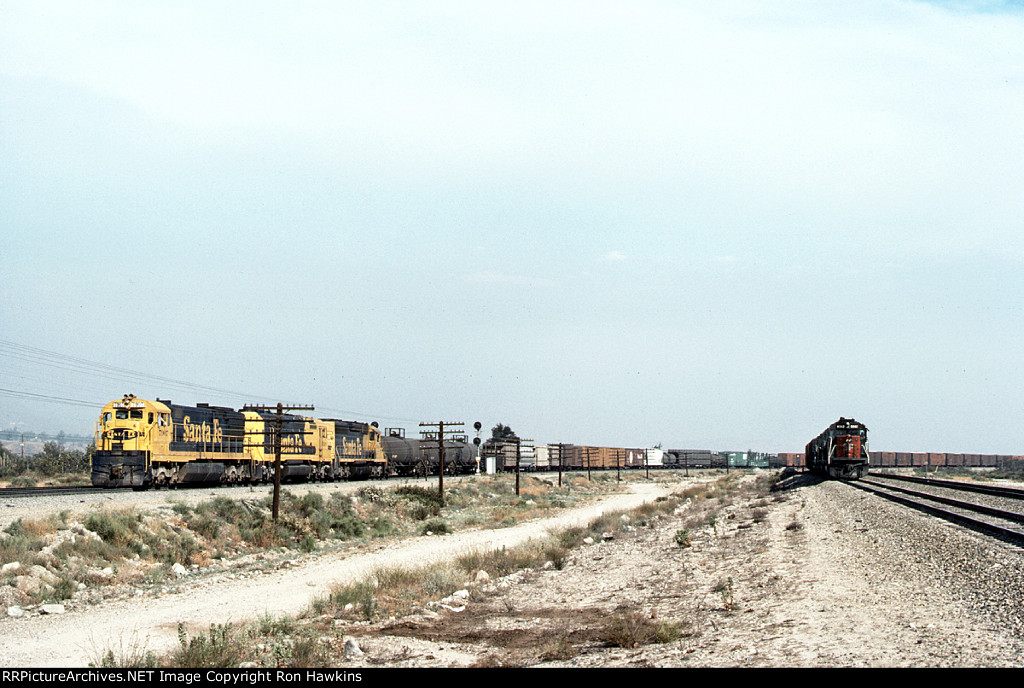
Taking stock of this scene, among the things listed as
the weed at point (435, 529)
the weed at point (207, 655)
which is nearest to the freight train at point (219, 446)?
the weed at point (435, 529)

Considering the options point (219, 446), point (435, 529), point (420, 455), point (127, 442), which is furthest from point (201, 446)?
point (420, 455)

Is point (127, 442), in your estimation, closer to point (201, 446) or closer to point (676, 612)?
point (201, 446)

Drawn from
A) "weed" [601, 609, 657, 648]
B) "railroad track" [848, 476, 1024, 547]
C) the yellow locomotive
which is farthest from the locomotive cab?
"railroad track" [848, 476, 1024, 547]

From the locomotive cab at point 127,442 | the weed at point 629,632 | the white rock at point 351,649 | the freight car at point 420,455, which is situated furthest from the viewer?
the freight car at point 420,455

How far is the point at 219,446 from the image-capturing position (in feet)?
146

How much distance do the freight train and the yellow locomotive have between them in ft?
0.15

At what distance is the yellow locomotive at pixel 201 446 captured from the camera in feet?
124

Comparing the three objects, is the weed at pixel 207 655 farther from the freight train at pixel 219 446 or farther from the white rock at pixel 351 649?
the freight train at pixel 219 446

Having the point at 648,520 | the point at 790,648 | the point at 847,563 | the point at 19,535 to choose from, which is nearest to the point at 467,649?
the point at 790,648

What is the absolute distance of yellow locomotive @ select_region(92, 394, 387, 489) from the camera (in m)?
37.8

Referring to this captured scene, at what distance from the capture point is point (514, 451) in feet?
210

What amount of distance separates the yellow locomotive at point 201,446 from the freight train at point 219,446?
0.04m

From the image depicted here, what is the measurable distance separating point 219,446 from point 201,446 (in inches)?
75.2
